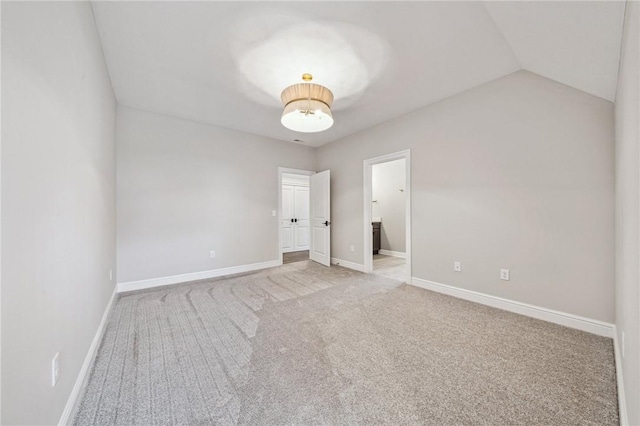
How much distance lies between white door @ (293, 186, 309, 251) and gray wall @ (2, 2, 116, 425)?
5334 millimetres

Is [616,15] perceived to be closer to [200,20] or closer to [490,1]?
[490,1]

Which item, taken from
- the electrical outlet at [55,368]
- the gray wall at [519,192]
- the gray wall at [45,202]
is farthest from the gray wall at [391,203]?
the electrical outlet at [55,368]

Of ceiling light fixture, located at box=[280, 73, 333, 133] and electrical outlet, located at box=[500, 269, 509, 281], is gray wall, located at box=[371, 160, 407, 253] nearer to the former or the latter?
electrical outlet, located at box=[500, 269, 509, 281]

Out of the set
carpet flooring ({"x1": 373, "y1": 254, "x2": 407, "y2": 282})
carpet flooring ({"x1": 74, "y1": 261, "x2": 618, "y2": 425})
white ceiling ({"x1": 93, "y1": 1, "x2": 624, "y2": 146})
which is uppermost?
white ceiling ({"x1": 93, "y1": 1, "x2": 624, "y2": 146})

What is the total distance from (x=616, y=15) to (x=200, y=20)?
2.74 m

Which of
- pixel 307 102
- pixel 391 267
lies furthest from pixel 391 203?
pixel 307 102

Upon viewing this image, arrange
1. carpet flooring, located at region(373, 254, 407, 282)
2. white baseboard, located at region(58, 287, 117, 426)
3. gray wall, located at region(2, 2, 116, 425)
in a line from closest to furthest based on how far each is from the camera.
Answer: gray wall, located at region(2, 2, 116, 425) → white baseboard, located at region(58, 287, 117, 426) → carpet flooring, located at region(373, 254, 407, 282)

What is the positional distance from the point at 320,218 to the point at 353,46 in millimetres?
3397

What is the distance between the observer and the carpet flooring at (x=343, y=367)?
1.33 meters

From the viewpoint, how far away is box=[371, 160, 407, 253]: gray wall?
5.88 m

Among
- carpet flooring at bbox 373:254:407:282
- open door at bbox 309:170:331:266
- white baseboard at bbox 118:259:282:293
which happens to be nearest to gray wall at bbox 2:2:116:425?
white baseboard at bbox 118:259:282:293

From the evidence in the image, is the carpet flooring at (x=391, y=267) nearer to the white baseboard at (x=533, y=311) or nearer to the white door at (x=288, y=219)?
the white baseboard at (x=533, y=311)

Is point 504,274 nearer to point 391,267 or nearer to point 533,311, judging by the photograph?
point 533,311

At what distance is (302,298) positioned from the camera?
10.1ft
